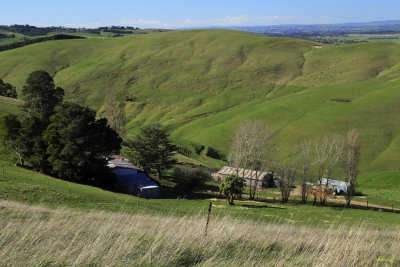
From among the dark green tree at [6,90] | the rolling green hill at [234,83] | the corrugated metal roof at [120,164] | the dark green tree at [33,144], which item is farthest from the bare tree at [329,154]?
the dark green tree at [6,90]

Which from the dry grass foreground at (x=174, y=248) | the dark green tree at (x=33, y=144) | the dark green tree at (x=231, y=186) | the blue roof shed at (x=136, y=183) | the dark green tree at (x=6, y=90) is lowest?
the blue roof shed at (x=136, y=183)

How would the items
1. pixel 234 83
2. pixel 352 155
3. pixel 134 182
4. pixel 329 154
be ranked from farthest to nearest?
pixel 234 83 → pixel 329 154 → pixel 352 155 → pixel 134 182

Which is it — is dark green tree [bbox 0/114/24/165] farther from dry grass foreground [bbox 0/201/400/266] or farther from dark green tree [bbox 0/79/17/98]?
dark green tree [bbox 0/79/17/98]

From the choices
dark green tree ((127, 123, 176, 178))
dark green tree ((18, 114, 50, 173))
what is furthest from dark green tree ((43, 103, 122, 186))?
dark green tree ((127, 123, 176, 178))

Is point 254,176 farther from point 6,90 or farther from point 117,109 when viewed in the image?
point 6,90

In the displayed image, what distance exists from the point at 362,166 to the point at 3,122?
7230cm

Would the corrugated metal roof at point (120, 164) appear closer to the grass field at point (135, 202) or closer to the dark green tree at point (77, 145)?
the grass field at point (135, 202)

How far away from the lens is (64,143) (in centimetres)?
4188

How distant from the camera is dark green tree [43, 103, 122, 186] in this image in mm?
41156

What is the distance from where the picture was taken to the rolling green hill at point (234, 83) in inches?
3681

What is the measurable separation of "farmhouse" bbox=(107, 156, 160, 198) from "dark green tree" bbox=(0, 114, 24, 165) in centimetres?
1380

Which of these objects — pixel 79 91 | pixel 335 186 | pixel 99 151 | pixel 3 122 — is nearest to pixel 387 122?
pixel 335 186

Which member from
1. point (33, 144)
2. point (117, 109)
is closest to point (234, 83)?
point (117, 109)

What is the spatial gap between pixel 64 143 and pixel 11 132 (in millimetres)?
8215
